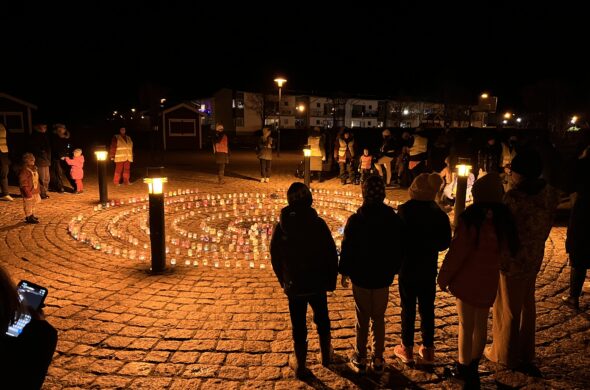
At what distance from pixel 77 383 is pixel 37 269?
3.45 metres

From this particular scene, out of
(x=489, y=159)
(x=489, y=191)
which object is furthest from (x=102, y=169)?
(x=489, y=191)

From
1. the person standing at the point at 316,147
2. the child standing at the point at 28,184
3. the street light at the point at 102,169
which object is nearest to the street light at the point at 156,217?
the child standing at the point at 28,184

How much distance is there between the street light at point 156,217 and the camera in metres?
6.65

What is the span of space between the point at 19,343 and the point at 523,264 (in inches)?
150

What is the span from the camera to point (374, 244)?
3908 millimetres

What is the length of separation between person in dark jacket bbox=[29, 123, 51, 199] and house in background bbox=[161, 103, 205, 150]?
19766 millimetres

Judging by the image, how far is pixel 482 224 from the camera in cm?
376

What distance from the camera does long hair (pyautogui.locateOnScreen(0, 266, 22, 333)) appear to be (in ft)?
6.16

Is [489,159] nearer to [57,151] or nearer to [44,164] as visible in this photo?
[44,164]

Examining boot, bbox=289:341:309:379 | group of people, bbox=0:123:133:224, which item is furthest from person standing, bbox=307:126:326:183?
boot, bbox=289:341:309:379

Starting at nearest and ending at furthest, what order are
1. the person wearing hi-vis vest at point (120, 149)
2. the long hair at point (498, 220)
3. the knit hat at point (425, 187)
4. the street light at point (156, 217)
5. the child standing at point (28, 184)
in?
the long hair at point (498, 220) → the knit hat at point (425, 187) → the street light at point (156, 217) → the child standing at point (28, 184) → the person wearing hi-vis vest at point (120, 149)

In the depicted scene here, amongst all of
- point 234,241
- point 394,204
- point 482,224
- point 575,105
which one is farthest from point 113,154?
point 575,105

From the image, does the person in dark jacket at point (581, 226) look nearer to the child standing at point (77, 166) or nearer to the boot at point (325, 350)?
the boot at point (325, 350)

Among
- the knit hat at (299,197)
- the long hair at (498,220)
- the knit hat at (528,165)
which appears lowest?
the long hair at (498,220)
